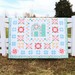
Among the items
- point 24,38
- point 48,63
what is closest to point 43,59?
point 48,63

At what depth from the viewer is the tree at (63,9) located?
5131 cm

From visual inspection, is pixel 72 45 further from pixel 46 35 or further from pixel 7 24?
pixel 7 24

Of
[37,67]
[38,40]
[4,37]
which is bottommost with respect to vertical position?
[37,67]

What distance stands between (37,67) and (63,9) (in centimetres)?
4342

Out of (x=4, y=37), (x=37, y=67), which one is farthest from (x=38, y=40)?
(x=4, y=37)

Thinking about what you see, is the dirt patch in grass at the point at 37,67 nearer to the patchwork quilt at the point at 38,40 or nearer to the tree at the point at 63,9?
the patchwork quilt at the point at 38,40

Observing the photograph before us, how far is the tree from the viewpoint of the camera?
51312 millimetres

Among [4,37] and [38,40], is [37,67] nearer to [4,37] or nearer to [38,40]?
[38,40]

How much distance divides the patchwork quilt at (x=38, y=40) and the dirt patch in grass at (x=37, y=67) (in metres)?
0.25

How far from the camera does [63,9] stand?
51.7 m

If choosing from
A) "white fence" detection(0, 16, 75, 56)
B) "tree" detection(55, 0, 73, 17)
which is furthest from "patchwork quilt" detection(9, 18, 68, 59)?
"tree" detection(55, 0, 73, 17)

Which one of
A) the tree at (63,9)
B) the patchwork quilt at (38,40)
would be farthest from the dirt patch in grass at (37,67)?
the tree at (63,9)

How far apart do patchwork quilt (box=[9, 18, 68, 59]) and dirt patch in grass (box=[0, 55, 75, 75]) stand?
249 millimetres

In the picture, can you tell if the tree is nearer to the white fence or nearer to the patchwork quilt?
the white fence
